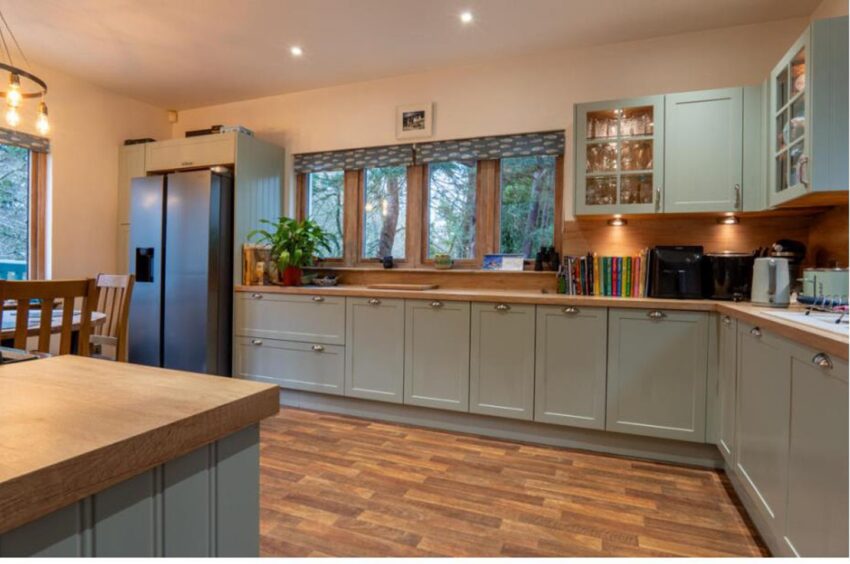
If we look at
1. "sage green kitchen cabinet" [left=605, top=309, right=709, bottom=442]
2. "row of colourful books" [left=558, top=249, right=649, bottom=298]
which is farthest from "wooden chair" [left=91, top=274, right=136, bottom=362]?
"sage green kitchen cabinet" [left=605, top=309, right=709, bottom=442]

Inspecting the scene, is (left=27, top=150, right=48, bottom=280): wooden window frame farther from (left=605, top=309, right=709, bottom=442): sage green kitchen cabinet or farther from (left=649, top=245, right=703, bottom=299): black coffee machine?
(left=649, top=245, right=703, bottom=299): black coffee machine

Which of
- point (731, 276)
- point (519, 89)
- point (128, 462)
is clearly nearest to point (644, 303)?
point (731, 276)

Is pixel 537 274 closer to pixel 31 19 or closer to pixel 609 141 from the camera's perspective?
pixel 609 141

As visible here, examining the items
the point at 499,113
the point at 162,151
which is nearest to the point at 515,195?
the point at 499,113

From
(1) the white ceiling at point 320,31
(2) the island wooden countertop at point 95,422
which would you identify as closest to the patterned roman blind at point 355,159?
(1) the white ceiling at point 320,31

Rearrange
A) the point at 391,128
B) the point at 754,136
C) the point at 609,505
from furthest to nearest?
the point at 391,128 → the point at 754,136 → the point at 609,505

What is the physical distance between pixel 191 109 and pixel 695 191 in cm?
453

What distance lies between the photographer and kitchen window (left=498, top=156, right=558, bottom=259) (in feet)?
11.2

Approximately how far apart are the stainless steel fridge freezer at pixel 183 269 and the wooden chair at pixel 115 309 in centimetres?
74

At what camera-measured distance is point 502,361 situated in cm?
284

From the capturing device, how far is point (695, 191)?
2701mm

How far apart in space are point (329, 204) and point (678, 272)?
285 centimetres

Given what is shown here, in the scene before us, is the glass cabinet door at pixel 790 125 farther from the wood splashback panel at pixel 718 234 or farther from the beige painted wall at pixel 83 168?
the beige painted wall at pixel 83 168

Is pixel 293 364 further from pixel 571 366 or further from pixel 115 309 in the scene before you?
pixel 571 366
